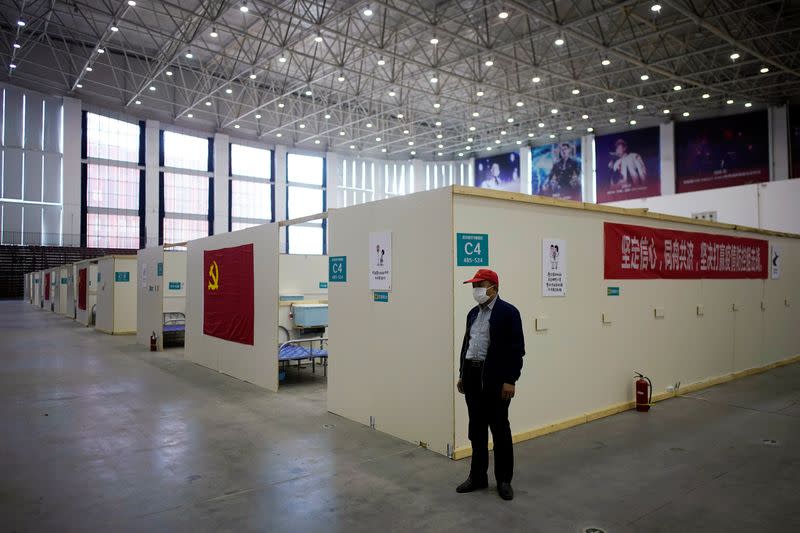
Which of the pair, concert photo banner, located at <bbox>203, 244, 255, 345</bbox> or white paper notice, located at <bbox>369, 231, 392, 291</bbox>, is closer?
white paper notice, located at <bbox>369, 231, 392, 291</bbox>

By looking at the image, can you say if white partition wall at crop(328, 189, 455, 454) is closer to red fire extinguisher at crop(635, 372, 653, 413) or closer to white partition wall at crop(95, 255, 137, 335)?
red fire extinguisher at crop(635, 372, 653, 413)

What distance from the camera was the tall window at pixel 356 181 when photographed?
3269 cm

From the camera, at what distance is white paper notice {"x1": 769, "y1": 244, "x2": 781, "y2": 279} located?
8.35 m

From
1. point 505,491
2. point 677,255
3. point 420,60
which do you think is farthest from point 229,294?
point 420,60

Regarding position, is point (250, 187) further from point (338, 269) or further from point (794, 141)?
point (794, 141)

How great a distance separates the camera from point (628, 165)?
2680 centimetres

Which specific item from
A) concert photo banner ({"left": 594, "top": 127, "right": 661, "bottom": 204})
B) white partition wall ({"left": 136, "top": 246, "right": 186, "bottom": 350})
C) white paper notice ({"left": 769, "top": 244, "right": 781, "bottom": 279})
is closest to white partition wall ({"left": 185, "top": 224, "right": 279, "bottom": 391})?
white partition wall ({"left": 136, "top": 246, "right": 186, "bottom": 350})

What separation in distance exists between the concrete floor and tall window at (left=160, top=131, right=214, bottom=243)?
21.8 metres

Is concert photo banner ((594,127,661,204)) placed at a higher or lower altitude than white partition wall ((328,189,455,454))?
higher

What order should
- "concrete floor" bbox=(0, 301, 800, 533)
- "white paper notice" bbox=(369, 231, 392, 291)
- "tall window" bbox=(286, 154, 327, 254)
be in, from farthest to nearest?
"tall window" bbox=(286, 154, 327, 254) < "white paper notice" bbox=(369, 231, 392, 291) < "concrete floor" bbox=(0, 301, 800, 533)

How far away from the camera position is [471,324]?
11.9 ft

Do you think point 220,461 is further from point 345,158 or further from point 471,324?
point 345,158

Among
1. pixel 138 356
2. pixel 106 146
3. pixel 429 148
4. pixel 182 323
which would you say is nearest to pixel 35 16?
pixel 106 146

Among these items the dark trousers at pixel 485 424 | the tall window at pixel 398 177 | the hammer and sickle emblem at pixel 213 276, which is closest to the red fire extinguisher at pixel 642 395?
the dark trousers at pixel 485 424
